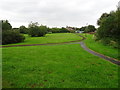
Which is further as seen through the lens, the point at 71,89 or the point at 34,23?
the point at 34,23

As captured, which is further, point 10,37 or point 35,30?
point 35,30

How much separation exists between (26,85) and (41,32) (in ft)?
202

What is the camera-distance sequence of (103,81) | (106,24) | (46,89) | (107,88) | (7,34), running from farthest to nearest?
(7,34)
(106,24)
(103,81)
(107,88)
(46,89)

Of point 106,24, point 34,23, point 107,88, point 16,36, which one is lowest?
point 107,88

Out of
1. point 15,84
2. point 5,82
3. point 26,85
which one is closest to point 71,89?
point 26,85

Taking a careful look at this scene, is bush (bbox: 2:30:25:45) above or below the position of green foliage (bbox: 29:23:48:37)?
below

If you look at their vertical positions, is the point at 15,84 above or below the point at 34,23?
below

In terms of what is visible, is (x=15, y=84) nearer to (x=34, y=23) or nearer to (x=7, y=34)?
(x=7, y=34)

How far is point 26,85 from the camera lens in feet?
15.1

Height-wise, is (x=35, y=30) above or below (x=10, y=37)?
above

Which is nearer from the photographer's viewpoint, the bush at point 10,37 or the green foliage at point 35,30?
the bush at point 10,37

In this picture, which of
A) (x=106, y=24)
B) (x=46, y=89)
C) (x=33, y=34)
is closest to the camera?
(x=46, y=89)

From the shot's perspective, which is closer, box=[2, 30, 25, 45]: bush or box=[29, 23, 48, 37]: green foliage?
box=[2, 30, 25, 45]: bush

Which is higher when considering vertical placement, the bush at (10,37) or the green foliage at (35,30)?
the green foliage at (35,30)
